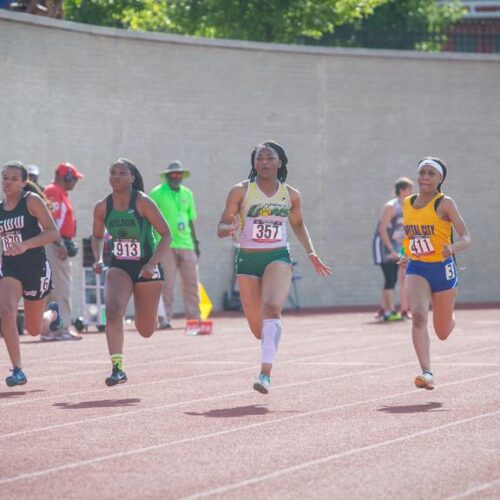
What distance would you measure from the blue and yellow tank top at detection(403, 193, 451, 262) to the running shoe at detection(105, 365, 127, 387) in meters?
2.76

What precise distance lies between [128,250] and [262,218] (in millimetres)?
1411

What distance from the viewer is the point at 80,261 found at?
2520cm

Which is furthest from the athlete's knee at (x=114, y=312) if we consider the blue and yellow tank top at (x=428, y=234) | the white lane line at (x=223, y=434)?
the blue and yellow tank top at (x=428, y=234)

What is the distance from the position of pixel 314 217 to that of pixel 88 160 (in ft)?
17.5

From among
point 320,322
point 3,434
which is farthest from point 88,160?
point 3,434

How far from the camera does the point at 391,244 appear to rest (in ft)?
74.6

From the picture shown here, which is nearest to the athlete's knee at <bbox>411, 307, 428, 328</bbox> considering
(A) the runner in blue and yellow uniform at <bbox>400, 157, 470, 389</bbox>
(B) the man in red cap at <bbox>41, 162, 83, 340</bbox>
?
(A) the runner in blue and yellow uniform at <bbox>400, 157, 470, 389</bbox>

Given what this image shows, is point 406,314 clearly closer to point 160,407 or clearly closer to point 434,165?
point 434,165

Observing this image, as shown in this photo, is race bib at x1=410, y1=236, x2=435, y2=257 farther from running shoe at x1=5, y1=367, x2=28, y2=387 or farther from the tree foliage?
the tree foliage

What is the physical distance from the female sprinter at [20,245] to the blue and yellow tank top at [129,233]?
524 mm

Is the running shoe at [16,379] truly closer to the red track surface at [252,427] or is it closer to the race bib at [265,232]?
the red track surface at [252,427]

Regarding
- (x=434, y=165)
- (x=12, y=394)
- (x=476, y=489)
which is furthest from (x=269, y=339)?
(x=476, y=489)

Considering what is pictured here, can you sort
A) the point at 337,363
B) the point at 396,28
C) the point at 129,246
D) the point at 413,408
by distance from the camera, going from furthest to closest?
1. the point at 396,28
2. the point at 337,363
3. the point at 129,246
4. the point at 413,408

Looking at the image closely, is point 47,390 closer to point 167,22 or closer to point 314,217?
point 314,217
